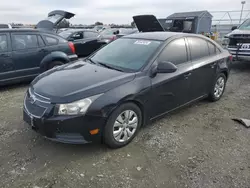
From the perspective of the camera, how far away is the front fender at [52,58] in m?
6.16

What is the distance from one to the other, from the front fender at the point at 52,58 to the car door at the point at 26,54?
0.38 ft

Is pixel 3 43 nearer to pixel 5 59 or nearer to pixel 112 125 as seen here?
pixel 5 59

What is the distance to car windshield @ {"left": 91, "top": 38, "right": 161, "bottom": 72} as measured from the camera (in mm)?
3578

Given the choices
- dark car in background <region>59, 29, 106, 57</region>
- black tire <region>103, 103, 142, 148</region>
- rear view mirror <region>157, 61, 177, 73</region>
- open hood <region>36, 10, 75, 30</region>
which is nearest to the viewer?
black tire <region>103, 103, 142, 148</region>

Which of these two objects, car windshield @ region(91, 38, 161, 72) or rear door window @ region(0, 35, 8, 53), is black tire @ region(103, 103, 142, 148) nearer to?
car windshield @ region(91, 38, 161, 72)

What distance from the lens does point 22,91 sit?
5.85m

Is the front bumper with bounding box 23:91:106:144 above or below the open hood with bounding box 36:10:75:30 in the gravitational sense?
below

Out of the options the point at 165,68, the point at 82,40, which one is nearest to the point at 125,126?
the point at 165,68

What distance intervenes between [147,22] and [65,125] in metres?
10.6

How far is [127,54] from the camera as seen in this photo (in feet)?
12.6

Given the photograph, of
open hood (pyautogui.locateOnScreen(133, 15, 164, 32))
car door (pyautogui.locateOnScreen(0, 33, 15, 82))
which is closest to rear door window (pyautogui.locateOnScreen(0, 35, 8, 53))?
car door (pyautogui.locateOnScreen(0, 33, 15, 82))

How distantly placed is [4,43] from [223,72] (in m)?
5.18

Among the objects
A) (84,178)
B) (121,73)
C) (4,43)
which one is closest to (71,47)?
(4,43)

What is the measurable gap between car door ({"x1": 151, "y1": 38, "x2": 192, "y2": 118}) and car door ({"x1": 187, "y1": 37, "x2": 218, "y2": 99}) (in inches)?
6.9
